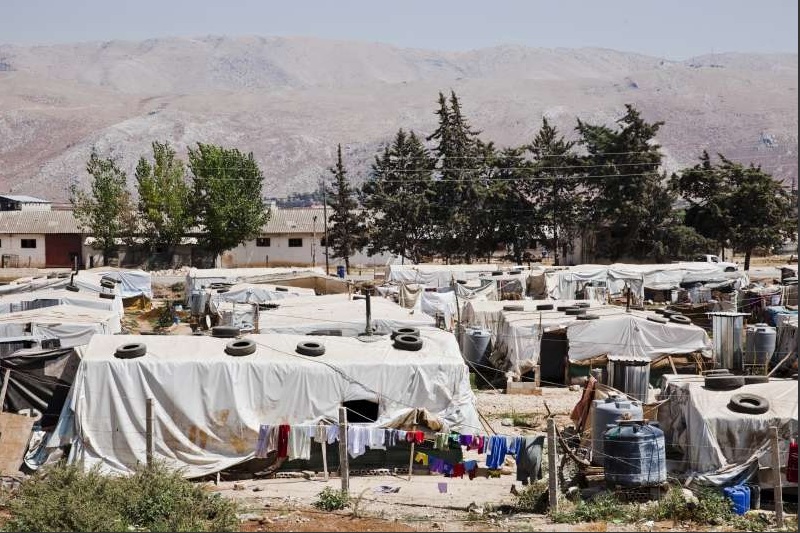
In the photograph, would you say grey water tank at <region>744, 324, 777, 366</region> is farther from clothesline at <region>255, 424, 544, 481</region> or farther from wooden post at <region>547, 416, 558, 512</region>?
wooden post at <region>547, 416, 558, 512</region>

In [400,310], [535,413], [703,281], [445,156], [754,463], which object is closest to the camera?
[754,463]

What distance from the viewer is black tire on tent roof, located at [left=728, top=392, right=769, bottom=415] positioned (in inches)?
518

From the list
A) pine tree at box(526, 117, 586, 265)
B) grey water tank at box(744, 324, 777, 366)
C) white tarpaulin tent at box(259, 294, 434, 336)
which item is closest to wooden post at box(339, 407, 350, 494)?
white tarpaulin tent at box(259, 294, 434, 336)

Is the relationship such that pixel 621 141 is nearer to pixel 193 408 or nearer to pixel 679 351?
pixel 679 351

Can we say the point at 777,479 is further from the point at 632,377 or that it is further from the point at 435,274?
the point at 435,274

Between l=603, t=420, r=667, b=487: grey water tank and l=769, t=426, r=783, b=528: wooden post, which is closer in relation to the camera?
l=769, t=426, r=783, b=528: wooden post

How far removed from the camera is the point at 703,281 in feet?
127

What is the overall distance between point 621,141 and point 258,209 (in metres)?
22.8

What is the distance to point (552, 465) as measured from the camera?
1217cm

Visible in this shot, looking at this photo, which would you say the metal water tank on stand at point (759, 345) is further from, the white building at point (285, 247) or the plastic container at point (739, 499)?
the white building at point (285, 247)

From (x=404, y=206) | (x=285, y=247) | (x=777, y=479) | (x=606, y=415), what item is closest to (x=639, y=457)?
(x=606, y=415)

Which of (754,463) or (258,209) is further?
(258,209)

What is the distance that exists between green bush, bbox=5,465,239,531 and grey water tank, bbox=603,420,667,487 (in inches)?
204

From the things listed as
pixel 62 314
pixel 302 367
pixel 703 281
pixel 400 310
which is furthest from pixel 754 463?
pixel 703 281
